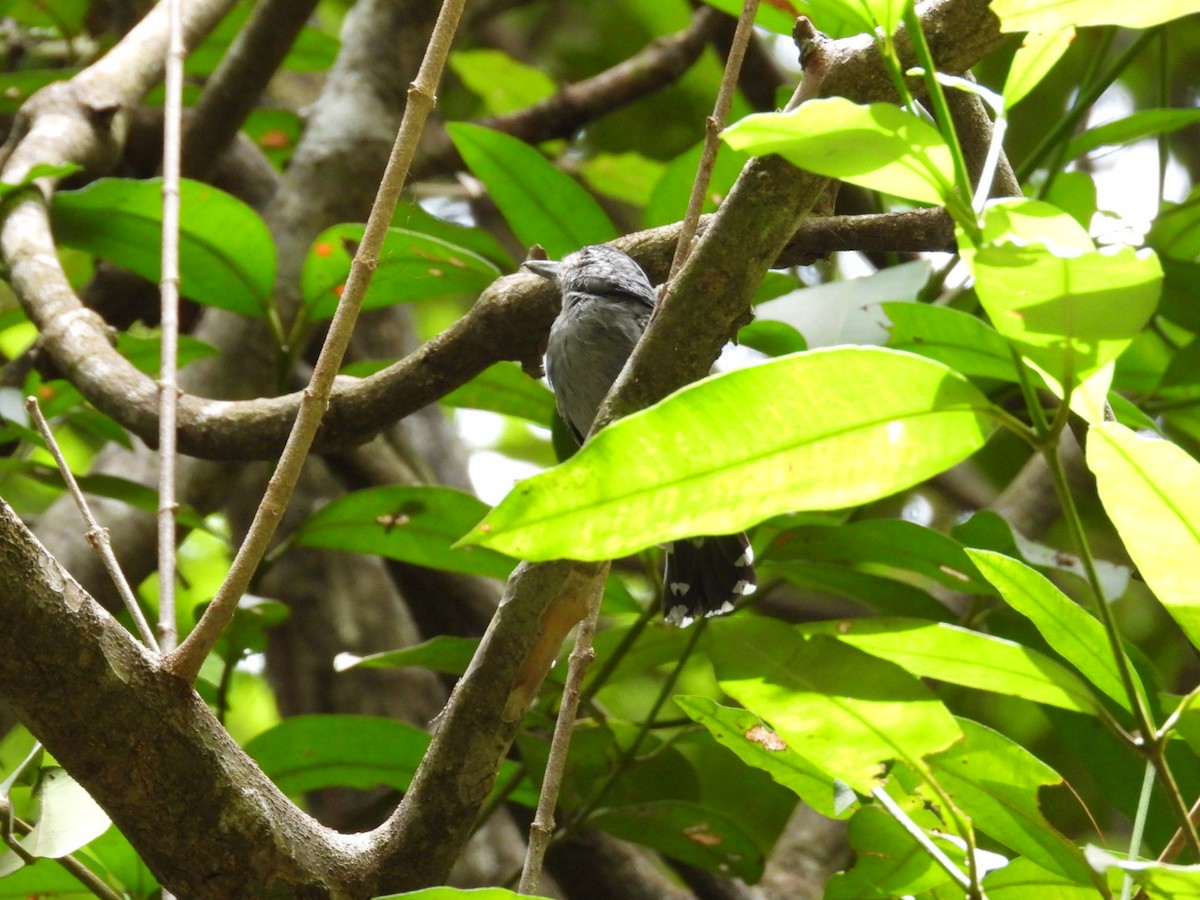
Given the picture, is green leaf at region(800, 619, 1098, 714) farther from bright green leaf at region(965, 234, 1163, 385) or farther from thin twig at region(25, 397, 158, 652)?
thin twig at region(25, 397, 158, 652)

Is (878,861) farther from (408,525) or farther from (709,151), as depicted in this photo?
(408,525)

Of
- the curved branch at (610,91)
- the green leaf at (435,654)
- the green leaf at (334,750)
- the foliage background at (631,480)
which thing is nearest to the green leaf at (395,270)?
the foliage background at (631,480)

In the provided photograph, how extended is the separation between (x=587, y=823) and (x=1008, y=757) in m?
1.20

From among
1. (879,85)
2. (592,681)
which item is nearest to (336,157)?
(592,681)

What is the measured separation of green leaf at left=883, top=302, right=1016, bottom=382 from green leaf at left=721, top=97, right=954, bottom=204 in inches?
45.5

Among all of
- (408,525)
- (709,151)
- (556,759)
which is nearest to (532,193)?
(408,525)

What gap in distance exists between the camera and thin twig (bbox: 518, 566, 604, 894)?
4.05 feet

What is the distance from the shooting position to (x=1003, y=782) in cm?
116

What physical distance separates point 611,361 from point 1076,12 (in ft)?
5.91

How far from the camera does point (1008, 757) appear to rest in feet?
3.79

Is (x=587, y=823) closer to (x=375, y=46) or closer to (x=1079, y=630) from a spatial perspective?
(x=1079, y=630)

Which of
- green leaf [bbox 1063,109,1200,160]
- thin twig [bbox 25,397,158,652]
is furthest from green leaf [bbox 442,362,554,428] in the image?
green leaf [bbox 1063,109,1200,160]

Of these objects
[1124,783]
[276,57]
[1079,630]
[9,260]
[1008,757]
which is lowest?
[1124,783]

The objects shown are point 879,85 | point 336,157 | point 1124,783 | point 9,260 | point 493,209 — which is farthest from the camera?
point 493,209
